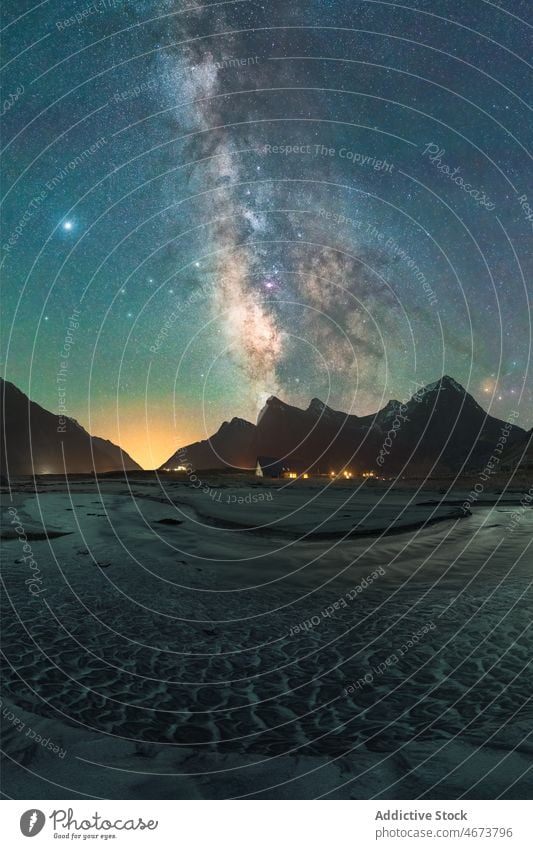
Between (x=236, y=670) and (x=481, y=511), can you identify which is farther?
(x=481, y=511)

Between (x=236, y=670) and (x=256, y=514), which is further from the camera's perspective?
(x=256, y=514)

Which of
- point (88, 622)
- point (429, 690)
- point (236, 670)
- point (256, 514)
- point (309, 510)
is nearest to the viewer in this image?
point (429, 690)

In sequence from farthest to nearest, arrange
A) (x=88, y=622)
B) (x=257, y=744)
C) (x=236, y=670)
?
(x=88, y=622)
(x=236, y=670)
(x=257, y=744)

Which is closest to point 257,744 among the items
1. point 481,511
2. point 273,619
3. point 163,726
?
point 163,726
